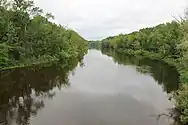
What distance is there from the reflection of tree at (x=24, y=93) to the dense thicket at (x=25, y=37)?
10393 millimetres

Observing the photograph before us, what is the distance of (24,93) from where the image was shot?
27.9 meters

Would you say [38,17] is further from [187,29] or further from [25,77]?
[187,29]

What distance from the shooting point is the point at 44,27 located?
61.3 m

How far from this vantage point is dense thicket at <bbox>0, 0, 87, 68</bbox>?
49.8 metres

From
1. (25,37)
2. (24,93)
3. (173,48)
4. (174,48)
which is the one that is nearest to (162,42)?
(173,48)

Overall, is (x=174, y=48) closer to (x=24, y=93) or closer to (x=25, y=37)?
(x=25, y=37)

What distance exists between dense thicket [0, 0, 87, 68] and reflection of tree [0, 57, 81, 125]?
10.4 metres

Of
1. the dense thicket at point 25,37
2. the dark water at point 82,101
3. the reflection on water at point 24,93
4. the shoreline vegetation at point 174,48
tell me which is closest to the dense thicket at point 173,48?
the shoreline vegetation at point 174,48

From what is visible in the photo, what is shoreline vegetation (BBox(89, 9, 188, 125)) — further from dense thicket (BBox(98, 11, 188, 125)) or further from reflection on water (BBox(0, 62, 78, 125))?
reflection on water (BBox(0, 62, 78, 125))

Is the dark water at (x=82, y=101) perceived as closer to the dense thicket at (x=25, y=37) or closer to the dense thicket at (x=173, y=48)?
the dense thicket at (x=173, y=48)

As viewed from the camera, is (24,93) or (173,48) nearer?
(24,93)

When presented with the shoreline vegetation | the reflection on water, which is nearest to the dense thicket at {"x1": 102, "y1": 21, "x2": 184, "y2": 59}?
the shoreline vegetation

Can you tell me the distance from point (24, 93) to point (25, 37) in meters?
30.7

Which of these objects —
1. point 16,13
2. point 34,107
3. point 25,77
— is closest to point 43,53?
point 16,13
